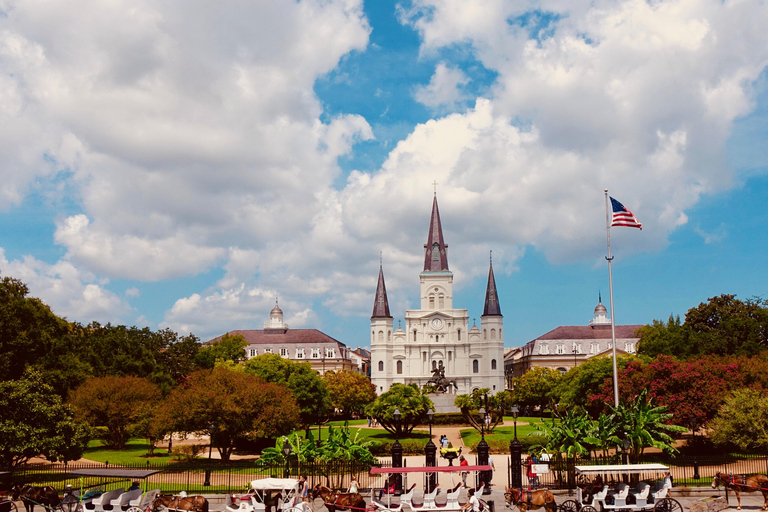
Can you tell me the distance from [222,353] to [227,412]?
43.2m

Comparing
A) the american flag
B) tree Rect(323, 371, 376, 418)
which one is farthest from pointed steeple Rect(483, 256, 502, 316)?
the american flag

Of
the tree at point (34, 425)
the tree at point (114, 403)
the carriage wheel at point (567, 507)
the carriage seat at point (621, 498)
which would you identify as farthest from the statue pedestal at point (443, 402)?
the carriage seat at point (621, 498)

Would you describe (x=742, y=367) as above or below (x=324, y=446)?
above

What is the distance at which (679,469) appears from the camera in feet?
96.9

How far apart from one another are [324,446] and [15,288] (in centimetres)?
2009

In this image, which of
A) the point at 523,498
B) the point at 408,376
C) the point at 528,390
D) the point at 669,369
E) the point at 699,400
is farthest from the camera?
the point at 408,376

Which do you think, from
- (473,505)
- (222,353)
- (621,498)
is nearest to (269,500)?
(473,505)

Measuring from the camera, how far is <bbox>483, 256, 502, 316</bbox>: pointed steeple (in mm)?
101438

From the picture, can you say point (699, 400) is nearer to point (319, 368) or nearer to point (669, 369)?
point (669, 369)

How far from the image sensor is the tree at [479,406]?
48.9 meters

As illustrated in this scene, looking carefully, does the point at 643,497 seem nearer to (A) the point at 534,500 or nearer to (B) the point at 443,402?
(A) the point at 534,500

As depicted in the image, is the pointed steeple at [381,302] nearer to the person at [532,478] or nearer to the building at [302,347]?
the building at [302,347]

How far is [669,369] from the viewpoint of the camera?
115 feet

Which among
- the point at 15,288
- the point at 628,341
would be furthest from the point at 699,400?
the point at 628,341
